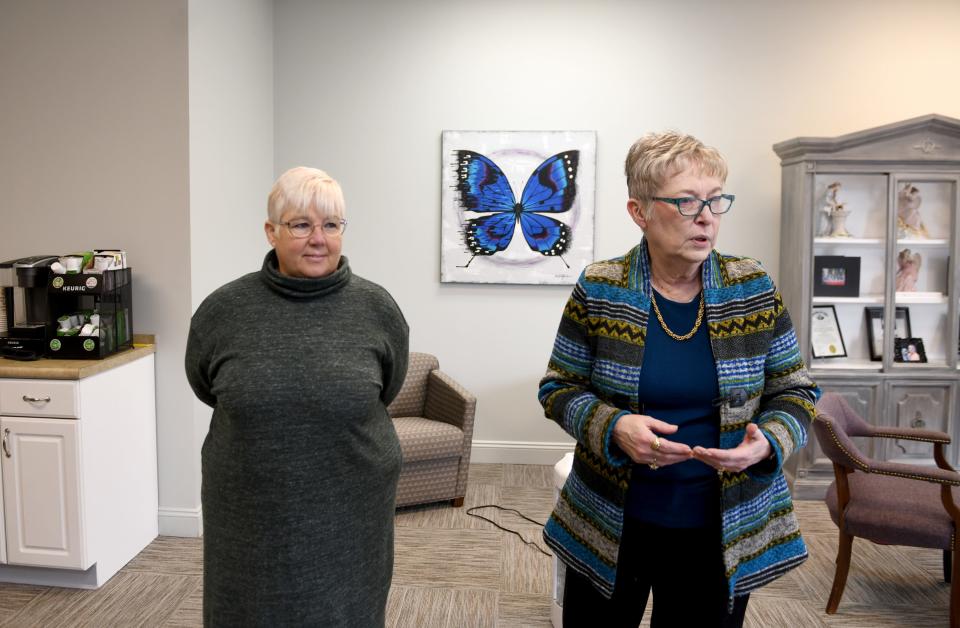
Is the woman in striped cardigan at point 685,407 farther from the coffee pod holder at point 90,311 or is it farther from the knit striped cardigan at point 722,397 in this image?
the coffee pod holder at point 90,311

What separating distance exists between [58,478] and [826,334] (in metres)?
3.76

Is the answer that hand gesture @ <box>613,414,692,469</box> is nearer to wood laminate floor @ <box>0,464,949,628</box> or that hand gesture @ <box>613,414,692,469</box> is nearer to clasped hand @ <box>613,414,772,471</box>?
clasped hand @ <box>613,414,772,471</box>

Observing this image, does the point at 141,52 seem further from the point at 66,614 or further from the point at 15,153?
the point at 66,614

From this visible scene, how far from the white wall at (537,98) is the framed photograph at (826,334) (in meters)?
0.42

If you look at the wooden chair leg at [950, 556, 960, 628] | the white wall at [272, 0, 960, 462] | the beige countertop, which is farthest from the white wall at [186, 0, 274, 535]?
the wooden chair leg at [950, 556, 960, 628]

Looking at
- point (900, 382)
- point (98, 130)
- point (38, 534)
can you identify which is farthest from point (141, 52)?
point (900, 382)

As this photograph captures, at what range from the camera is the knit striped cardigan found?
1.50m

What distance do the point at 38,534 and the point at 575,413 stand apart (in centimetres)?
245

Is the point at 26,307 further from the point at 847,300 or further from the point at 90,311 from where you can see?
the point at 847,300

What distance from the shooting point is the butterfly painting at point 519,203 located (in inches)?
182

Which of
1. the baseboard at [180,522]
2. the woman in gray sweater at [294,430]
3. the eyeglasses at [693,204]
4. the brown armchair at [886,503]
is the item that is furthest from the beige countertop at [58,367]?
the brown armchair at [886,503]

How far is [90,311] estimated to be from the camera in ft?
10.5

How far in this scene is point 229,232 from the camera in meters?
3.96

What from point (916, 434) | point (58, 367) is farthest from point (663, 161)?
point (58, 367)
